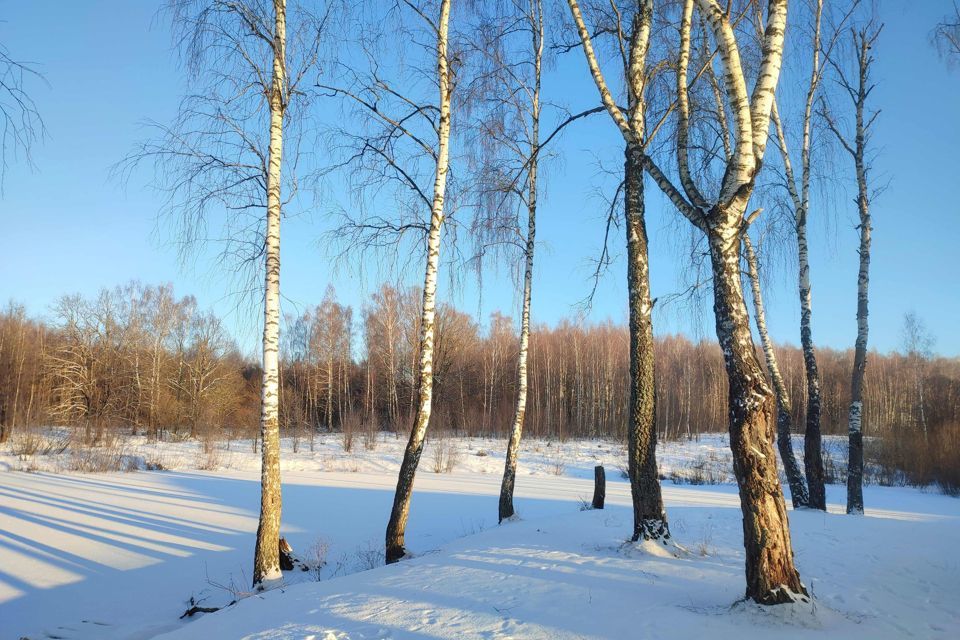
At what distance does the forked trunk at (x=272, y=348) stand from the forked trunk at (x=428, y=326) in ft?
5.08

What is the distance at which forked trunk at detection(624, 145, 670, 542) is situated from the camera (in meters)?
5.78

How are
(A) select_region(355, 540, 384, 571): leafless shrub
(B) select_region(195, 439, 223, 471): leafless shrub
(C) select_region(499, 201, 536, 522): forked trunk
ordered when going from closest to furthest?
(A) select_region(355, 540, 384, 571): leafless shrub → (C) select_region(499, 201, 536, 522): forked trunk → (B) select_region(195, 439, 223, 471): leafless shrub

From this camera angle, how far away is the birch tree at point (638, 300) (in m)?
5.79

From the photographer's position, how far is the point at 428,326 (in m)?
7.33

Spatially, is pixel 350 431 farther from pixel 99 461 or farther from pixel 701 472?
pixel 701 472

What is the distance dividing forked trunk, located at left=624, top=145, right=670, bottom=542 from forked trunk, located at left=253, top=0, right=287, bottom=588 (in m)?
4.15

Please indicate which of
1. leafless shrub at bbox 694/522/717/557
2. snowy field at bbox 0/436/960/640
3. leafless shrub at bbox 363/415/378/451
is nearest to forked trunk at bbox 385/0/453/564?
snowy field at bbox 0/436/960/640

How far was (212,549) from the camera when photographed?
898 cm

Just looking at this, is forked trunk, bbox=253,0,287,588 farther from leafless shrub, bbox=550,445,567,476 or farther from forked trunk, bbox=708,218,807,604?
leafless shrub, bbox=550,445,567,476

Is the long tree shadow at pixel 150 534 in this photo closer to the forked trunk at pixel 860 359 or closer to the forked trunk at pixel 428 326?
the forked trunk at pixel 428 326

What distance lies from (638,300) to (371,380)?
1382 inches

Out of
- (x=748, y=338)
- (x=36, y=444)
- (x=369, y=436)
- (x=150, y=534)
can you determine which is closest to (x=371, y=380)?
(x=369, y=436)

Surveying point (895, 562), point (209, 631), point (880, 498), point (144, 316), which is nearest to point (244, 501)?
point (209, 631)

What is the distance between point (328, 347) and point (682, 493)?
30.5m
